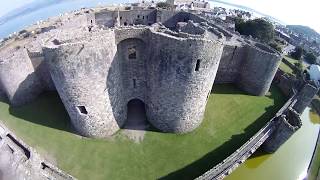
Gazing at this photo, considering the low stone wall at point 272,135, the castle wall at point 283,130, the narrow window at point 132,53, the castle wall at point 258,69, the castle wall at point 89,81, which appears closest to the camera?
the castle wall at point 89,81

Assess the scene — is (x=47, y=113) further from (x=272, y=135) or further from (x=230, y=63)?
(x=272, y=135)

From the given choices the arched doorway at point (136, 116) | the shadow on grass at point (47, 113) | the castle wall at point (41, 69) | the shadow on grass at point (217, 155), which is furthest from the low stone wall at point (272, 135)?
the castle wall at point (41, 69)

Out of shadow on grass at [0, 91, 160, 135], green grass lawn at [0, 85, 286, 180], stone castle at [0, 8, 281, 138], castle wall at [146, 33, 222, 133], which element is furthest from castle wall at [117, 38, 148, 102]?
green grass lawn at [0, 85, 286, 180]

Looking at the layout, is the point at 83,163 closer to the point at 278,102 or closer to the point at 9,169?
the point at 9,169

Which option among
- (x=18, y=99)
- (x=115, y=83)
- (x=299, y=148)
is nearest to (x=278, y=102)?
(x=299, y=148)

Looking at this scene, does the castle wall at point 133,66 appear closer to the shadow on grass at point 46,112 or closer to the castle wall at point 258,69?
the shadow on grass at point 46,112

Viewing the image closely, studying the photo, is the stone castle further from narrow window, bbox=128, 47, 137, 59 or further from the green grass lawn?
the green grass lawn

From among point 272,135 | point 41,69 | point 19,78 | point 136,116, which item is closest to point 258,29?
point 272,135
